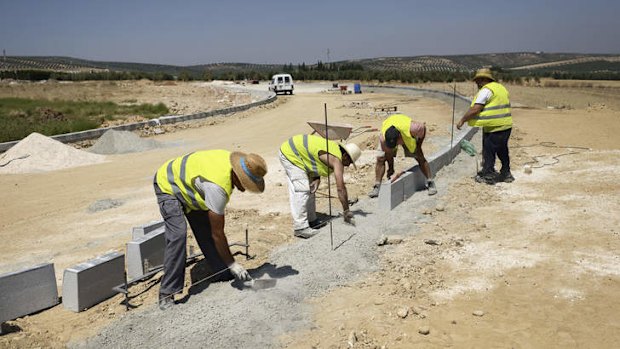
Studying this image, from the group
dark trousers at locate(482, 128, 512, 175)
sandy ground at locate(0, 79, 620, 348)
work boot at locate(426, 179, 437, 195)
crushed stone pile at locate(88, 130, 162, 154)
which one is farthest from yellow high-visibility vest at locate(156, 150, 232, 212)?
crushed stone pile at locate(88, 130, 162, 154)

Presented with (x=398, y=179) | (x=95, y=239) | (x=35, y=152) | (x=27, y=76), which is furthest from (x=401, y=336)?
(x=27, y=76)

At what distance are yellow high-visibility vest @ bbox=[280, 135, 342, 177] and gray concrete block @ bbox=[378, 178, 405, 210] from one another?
3.36ft

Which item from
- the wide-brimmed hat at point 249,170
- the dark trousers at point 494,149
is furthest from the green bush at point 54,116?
the dark trousers at point 494,149

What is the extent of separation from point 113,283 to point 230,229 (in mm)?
2132

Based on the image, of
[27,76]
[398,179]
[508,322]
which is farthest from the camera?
[27,76]

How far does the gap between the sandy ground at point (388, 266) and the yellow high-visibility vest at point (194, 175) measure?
0.86m

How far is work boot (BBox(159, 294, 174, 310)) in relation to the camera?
400 cm

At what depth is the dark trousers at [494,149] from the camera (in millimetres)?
7441

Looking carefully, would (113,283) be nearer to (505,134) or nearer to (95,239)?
(95,239)

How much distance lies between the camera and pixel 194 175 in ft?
12.9

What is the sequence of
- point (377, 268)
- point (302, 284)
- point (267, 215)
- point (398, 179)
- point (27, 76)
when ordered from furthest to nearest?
point (27, 76) < point (267, 215) < point (398, 179) < point (377, 268) < point (302, 284)

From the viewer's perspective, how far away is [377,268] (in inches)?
189

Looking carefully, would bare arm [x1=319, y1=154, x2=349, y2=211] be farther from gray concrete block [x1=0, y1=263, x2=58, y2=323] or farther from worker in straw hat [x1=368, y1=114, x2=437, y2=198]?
gray concrete block [x1=0, y1=263, x2=58, y2=323]

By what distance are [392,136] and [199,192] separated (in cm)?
339
